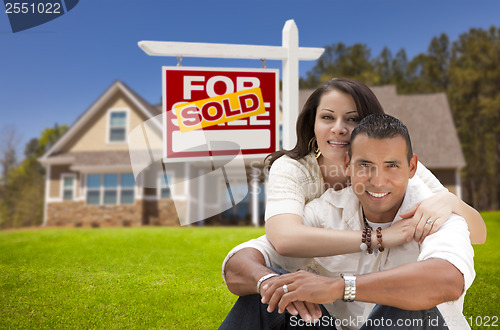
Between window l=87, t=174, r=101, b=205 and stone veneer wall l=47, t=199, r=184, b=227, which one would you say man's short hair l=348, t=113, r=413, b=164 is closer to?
stone veneer wall l=47, t=199, r=184, b=227

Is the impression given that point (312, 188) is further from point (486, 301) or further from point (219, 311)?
point (486, 301)

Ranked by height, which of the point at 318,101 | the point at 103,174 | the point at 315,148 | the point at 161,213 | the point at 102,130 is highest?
the point at 102,130

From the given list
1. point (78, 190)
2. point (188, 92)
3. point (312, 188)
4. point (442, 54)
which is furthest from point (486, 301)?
point (442, 54)

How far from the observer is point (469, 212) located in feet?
7.93

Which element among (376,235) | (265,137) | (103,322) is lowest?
(103,322)

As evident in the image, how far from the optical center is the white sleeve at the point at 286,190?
2524 mm

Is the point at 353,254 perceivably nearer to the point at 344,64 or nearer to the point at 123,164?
the point at 123,164

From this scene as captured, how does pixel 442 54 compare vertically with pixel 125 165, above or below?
above

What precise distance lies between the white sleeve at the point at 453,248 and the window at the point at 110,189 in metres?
12.5

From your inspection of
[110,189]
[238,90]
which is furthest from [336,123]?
[110,189]

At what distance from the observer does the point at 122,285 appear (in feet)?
12.8

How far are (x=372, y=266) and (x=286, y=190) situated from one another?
1.88 ft

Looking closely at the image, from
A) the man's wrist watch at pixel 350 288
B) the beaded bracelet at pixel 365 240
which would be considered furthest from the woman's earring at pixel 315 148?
the man's wrist watch at pixel 350 288

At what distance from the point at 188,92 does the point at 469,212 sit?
227 centimetres
